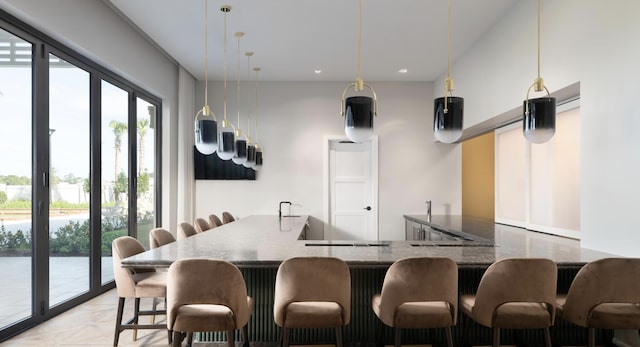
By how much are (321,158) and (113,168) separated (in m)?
3.12

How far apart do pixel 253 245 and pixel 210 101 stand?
429 centimetres

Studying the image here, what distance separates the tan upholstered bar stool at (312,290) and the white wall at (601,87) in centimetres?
186

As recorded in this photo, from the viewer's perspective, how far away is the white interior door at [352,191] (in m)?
6.41

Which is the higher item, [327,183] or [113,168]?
[113,168]

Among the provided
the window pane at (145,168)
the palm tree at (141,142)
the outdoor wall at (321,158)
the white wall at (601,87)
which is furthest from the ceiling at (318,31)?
the palm tree at (141,142)

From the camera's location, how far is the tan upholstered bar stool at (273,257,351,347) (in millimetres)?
1963

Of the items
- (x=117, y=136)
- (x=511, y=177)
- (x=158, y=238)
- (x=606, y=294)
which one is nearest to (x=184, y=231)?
(x=158, y=238)

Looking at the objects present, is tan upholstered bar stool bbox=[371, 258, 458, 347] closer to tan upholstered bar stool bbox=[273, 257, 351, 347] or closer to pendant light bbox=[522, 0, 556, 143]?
tan upholstered bar stool bbox=[273, 257, 351, 347]

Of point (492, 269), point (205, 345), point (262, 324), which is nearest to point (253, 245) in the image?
point (262, 324)

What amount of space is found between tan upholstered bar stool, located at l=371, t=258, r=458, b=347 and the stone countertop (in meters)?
0.25

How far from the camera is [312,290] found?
1.96 m

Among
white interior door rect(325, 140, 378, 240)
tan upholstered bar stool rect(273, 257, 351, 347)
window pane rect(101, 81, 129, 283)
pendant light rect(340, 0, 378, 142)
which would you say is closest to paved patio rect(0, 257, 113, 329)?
window pane rect(101, 81, 129, 283)

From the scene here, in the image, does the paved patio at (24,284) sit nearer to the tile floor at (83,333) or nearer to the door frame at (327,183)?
the tile floor at (83,333)

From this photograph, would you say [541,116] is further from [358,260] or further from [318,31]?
[318,31]
